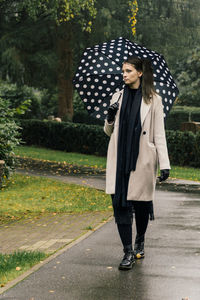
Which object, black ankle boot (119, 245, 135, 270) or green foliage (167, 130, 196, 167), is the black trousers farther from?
green foliage (167, 130, 196, 167)

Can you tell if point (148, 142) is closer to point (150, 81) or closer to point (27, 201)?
point (150, 81)

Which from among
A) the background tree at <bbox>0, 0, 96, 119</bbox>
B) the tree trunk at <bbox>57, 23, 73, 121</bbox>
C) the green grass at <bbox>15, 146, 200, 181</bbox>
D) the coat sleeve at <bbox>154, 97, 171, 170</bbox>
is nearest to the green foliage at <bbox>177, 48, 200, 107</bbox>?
the tree trunk at <bbox>57, 23, 73, 121</bbox>

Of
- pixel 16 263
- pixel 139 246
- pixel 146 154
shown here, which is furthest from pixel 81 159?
pixel 146 154

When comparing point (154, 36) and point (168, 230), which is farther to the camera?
point (154, 36)

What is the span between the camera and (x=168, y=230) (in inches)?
302

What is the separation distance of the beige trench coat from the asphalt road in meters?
0.69

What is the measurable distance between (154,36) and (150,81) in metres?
19.3

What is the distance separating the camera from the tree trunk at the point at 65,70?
24.2 meters

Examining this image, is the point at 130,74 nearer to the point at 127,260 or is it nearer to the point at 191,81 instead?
the point at 127,260

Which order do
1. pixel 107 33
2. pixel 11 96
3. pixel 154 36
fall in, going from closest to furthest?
pixel 107 33 → pixel 154 36 → pixel 11 96

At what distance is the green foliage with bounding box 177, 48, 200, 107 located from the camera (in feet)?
121

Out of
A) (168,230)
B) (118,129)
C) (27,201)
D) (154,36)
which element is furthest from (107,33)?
(118,129)

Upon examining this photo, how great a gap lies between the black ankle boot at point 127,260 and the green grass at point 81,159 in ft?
28.6

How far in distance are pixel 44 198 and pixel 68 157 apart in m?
9.36
